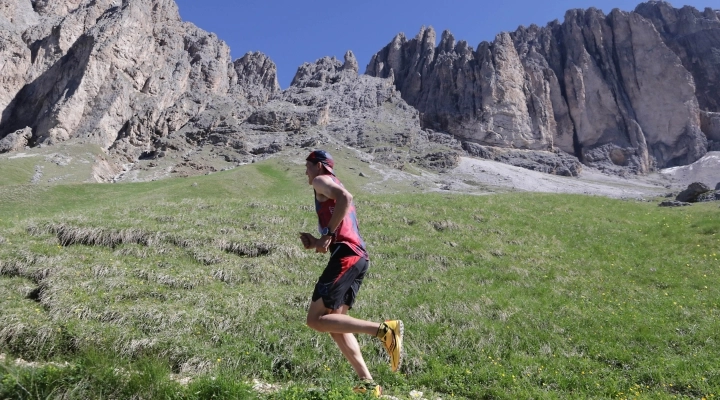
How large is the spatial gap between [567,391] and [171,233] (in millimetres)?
14130

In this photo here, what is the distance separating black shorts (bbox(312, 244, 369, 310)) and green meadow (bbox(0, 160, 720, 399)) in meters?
1.20

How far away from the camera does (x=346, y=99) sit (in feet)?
598

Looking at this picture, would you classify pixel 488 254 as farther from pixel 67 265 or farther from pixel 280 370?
pixel 67 265

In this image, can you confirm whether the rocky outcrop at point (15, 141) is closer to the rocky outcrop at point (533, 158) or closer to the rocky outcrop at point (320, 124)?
the rocky outcrop at point (320, 124)

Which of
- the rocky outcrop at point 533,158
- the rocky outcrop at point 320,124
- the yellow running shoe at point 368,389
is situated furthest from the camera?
the rocky outcrop at point 533,158

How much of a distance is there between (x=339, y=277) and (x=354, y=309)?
5.97 m

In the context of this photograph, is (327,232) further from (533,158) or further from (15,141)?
(533,158)

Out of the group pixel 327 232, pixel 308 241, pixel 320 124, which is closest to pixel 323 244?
pixel 327 232

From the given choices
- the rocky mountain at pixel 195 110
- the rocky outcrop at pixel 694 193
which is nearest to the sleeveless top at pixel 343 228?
the rocky outcrop at pixel 694 193

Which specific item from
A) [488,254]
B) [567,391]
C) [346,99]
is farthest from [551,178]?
[567,391]

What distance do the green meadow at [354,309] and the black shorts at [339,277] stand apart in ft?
3.94

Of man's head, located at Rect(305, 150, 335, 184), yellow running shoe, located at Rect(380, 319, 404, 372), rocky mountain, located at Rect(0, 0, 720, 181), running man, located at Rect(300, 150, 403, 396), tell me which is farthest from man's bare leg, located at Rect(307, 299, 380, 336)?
rocky mountain, located at Rect(0, 0, 720, 181)

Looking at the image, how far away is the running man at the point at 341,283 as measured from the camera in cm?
584

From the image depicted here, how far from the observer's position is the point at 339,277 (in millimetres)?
5930
